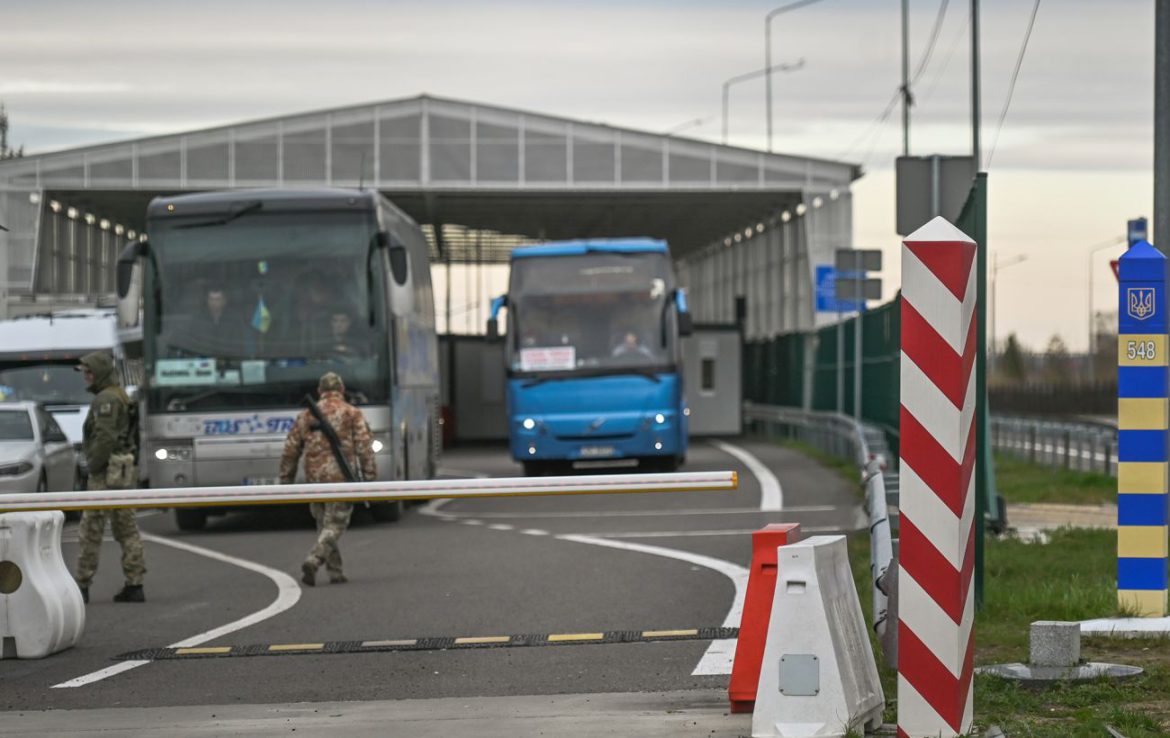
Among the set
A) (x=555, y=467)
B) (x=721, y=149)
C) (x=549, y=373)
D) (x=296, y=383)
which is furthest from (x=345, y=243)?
(x=721, y=149)

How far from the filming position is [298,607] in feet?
45.6

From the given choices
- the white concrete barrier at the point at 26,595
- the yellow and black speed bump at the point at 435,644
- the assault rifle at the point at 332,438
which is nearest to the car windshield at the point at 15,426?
the assault rifle at the point at 332,438

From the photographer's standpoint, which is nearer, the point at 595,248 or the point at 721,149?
the point at 595,248

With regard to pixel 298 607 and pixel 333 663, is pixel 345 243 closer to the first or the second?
pixel 298 607

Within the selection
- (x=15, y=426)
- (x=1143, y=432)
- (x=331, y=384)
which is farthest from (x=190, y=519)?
(x=1143, y=432)

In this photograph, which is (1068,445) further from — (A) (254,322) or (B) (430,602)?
(B) (430,602)

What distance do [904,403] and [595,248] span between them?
2268 cm

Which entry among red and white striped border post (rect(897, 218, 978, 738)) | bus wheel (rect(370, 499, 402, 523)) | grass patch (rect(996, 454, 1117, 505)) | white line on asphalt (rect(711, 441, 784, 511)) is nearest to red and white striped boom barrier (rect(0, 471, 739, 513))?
red and white striped border post (rect(897, 218, 978, 738))

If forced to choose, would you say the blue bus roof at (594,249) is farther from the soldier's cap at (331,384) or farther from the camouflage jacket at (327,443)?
the camouflage jacket at (327,443)

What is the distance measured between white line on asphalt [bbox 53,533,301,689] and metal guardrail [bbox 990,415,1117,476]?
12734 millimetres

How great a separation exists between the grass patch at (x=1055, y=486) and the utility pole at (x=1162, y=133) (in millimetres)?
11423

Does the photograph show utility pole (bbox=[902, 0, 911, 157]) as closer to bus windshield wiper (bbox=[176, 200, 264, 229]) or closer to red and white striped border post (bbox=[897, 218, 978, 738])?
bus windshield wiper (bbox=[176, 200, 264, 229])

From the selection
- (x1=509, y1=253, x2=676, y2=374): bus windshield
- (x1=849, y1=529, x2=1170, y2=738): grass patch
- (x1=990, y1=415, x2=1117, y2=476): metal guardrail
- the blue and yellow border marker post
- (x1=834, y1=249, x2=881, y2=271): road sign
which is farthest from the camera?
(x1=834, y1=249, x2=881, y2=271): road sign

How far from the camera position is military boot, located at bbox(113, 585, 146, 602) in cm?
1459
